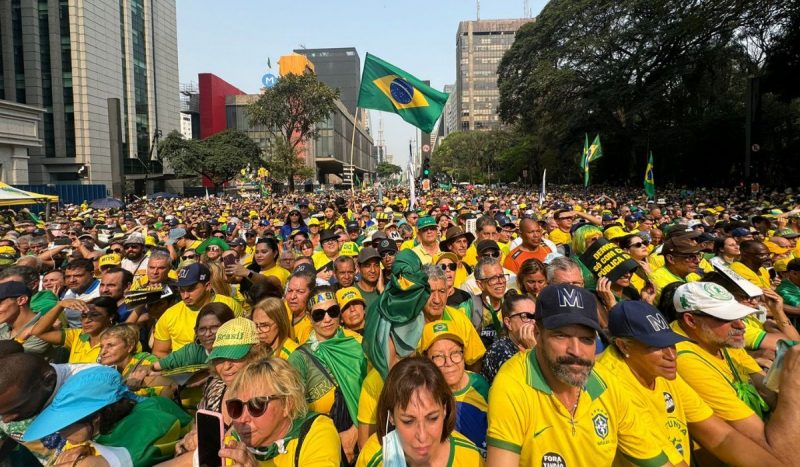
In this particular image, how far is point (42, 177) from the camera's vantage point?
167 ft

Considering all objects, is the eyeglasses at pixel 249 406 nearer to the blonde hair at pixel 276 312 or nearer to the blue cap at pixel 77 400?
the blue cap at pixel 77 400

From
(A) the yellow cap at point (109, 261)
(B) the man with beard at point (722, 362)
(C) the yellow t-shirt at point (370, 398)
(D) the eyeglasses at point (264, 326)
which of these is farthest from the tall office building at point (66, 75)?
(B) the man with beard at point (722, 362)

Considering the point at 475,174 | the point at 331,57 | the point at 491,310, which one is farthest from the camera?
the point at 331,57

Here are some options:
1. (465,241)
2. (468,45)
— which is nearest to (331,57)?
(468,45)

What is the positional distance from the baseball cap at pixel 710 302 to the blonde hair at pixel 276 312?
2.73 metres

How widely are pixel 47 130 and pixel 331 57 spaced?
146 meters

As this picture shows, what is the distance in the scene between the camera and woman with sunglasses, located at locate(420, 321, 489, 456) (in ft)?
9.01

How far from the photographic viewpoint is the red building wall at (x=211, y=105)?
300 feet

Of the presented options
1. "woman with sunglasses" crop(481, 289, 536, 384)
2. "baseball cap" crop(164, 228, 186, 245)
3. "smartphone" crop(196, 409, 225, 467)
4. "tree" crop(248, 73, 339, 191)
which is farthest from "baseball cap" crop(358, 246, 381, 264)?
"tree" crop(248, 73, 339, 191)

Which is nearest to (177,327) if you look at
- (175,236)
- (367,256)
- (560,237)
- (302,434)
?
(367,256)

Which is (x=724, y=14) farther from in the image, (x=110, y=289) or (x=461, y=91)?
(x=461, y=91)

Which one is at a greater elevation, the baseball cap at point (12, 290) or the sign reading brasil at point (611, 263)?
the sign reading brasil at point (611, 263)

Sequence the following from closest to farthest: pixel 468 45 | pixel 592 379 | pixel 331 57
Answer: pixel 592 379 → pixel 468 45 → pixel 331 57

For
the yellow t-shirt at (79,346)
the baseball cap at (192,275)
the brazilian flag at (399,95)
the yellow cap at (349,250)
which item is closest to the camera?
the yellow t-shirt at (79,346)
